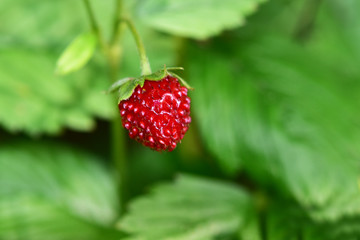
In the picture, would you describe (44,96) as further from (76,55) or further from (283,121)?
(283,121)

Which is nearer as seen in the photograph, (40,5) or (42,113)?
(42,113)

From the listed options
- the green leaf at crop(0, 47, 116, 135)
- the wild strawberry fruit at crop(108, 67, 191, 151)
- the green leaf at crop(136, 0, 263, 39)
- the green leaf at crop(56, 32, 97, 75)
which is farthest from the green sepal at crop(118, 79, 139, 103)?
the green leaf at crop(0, 47, 116, 135)

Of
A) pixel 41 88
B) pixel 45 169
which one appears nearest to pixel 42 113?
pixel 41 88

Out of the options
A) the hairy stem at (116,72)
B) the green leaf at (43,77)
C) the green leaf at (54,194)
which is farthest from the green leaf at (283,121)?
the green leaf at (54,194)

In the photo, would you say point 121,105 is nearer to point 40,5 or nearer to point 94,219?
point 94,219

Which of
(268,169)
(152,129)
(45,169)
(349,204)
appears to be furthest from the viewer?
(45,169)

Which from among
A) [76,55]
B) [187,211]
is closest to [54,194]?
[187,211]
